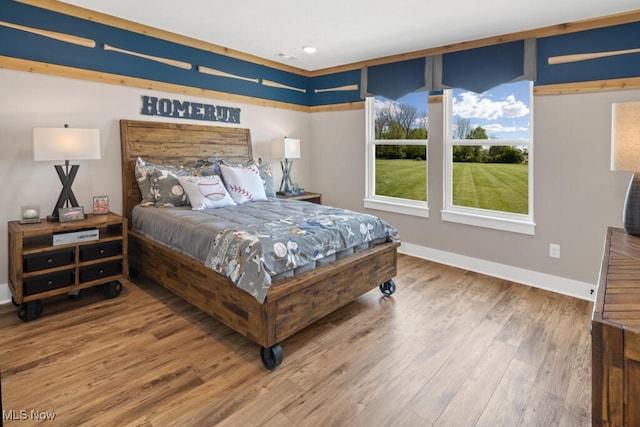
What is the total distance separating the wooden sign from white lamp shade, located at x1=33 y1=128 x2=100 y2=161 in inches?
35.3

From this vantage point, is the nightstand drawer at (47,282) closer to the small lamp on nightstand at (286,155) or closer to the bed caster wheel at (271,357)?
the bed caster wheel at (271,357)

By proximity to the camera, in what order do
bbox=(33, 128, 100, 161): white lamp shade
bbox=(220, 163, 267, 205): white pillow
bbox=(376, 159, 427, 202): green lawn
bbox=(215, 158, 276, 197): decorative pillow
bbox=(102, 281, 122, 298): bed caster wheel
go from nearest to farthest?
bbox=(33, 128, 100, 161): white lamp shade
bbox=(102, 281, 122, 298): bed caster wheel
bbox=(220, 163, 267, 205): white pillow
bbox=(215, 158, 276, 197): decorative pillow
bbox=(376, 159, 427, 202): green lawn

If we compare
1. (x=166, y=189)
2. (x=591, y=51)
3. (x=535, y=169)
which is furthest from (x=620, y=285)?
(x=166, y=189)

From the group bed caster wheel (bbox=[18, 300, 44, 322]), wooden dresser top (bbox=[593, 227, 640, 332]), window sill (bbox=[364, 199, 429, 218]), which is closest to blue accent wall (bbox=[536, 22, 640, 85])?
window sill (bbox=[364, 199, 429, 218])

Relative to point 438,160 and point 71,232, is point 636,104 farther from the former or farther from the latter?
point 71,232

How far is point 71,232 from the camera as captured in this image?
2.80 m

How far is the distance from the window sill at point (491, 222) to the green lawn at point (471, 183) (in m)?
0.16

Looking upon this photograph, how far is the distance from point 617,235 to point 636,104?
2.30ft

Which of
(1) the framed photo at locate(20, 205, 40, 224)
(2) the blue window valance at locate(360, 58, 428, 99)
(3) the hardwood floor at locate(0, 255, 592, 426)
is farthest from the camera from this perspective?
(2) the blue window valance at locate(360, 58, 428, 99)

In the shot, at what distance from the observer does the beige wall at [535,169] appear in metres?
3.00

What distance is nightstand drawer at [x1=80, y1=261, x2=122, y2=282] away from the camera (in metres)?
2.90

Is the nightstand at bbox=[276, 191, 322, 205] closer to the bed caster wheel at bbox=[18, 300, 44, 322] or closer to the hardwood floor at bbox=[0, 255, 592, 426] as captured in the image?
the hardwood floor at bbox=[0, 255, 592, 426]

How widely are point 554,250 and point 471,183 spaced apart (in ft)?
3.52

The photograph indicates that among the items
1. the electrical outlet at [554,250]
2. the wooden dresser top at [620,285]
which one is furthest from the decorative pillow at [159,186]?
the electrical outlet at [554,250]
